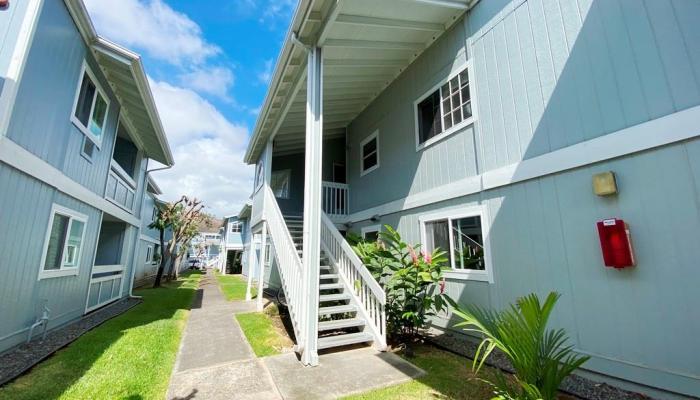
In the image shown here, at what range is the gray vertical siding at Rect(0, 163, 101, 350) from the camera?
4.58 meters

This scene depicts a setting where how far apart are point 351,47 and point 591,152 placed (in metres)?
5.04

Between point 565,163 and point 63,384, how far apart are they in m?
7.26

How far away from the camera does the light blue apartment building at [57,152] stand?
4.52 meters

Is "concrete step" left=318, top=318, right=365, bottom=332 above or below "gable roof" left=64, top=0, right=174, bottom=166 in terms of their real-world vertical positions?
below

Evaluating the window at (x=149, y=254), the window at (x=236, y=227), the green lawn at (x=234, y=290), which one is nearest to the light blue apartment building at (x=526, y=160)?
the green lawn at (x=234, y=290)

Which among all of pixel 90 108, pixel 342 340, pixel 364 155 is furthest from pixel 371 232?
pixel 90 108

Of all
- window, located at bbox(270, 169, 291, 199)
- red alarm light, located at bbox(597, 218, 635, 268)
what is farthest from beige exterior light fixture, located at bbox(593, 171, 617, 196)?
window, located at bbox(270, 169, 291, 199)

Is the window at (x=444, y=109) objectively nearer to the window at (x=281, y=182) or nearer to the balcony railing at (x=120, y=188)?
the window at (x=281, y=182)

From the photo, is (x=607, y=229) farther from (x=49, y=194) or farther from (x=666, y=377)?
(x=49, y=194)

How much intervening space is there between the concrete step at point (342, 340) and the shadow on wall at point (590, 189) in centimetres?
211

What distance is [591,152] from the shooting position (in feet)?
13.3

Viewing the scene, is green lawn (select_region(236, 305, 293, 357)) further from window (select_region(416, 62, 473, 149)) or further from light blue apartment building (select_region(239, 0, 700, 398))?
window (select_region(416, 62, 473, 149))

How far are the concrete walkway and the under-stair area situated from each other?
0.20 m

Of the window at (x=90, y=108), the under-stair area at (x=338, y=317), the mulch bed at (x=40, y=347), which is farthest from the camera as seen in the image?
the window at (x=90, y=108)
